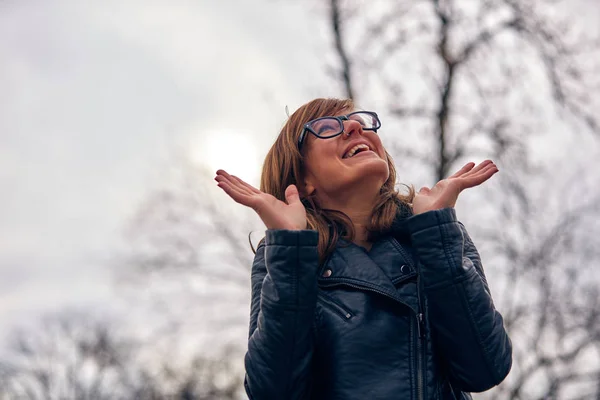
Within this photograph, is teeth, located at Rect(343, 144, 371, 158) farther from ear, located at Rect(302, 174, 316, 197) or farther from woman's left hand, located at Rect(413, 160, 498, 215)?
woman's left hand, located at Rect(413, 160, 498, 215)

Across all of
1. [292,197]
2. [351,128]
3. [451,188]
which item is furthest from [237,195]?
[451,188]

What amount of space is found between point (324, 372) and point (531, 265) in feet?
35.7

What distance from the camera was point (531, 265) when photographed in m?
12.4

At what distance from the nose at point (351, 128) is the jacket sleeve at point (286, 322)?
0.49m

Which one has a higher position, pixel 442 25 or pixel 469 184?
pixel 442 25

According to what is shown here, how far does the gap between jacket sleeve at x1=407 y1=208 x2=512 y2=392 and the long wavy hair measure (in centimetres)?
24

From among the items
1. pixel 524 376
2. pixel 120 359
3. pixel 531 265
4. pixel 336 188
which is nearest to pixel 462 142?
pixel 531 265

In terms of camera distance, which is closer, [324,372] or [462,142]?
[324,372]

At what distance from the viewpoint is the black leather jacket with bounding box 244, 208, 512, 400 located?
2.05 m

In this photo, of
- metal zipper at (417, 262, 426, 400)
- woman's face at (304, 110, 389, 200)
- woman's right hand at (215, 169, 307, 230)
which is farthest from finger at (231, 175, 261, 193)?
metal zipper at (417, 262, 426, 400)

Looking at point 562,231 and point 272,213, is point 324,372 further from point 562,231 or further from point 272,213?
point 562,231

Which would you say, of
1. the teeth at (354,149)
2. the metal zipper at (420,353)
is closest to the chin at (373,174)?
the teeth at (354,149)

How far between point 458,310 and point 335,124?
2.48 ft

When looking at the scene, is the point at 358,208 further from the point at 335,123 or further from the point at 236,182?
the point at 236,182
